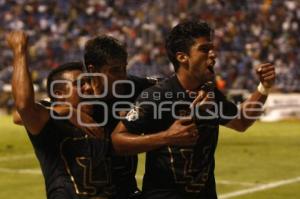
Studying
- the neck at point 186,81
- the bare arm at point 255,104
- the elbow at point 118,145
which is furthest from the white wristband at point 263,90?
the elbow at point 118,145

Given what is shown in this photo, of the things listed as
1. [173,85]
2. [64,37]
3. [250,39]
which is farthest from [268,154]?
[64,37]

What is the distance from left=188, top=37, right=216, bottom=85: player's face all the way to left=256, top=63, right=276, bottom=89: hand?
51 cm

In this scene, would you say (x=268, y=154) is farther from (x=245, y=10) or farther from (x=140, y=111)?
(x=245, y=10)

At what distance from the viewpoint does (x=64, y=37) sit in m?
30.4

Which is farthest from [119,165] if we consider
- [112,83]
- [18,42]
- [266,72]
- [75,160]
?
[266,72]

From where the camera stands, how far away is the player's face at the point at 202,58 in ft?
12.9

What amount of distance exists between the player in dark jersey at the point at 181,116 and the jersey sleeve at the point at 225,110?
0.77ft

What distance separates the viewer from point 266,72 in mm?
4371

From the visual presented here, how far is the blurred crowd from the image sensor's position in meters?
26.8

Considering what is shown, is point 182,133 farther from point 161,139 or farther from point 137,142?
point 137,142

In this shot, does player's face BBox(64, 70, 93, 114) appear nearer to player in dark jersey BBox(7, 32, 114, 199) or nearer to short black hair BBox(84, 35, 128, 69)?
player in dark jersey BBox(7, 32, 114, 199)

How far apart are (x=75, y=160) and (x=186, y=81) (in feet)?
2.87

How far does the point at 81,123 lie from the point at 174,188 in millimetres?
728

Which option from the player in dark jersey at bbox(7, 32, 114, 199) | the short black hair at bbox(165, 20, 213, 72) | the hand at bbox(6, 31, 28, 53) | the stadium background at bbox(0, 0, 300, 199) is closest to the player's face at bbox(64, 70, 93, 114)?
the player in dark jersey at bbox(7, 32, 114, 199)
